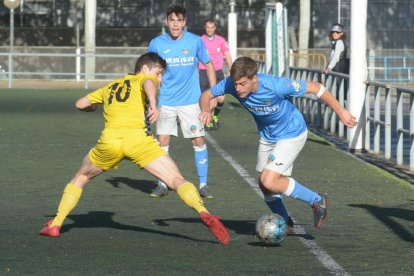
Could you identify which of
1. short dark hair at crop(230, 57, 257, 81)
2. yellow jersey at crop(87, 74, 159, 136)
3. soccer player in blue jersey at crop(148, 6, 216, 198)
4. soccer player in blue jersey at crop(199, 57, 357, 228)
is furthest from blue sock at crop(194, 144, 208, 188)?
short dark hair at crop(230, 57, 257, 81)

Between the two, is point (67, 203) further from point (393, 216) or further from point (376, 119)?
point (376, 119)

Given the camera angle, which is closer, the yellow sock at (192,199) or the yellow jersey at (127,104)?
the yellow sock at (192,199)

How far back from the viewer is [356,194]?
14.1 meters

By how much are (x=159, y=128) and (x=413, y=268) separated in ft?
17.9

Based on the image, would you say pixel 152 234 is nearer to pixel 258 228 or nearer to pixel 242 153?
pixel 258 228

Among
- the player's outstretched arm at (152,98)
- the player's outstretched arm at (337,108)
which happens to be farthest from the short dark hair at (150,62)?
the player's outstretched arm at (337,108)

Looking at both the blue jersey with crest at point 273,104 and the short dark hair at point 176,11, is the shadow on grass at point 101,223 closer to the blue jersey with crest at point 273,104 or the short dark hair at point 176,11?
the blue jersey with crest at point 273,104

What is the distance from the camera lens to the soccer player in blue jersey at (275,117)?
1042 cm

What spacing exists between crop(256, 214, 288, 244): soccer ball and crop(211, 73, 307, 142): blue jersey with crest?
2.98ft

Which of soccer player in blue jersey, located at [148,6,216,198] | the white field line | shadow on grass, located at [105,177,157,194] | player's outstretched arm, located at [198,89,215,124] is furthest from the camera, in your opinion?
shadow on grass, located at [105,177,157,194]

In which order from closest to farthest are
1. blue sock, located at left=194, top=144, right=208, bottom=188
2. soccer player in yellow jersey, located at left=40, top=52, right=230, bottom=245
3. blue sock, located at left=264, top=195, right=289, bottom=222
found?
soccer player in yellow jersey, located at left=40, top=52, right=230, bottom=245, blue sock, located at left=264, top=195, right=289, bottom=222, blue sock, located at left=194, top=144, right=208, bottom=188

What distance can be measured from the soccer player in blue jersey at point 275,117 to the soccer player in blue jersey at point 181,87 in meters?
3.09

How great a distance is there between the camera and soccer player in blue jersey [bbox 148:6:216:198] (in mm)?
14211

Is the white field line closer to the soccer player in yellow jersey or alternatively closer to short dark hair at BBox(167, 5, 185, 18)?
the soccer player in yellow jersey
